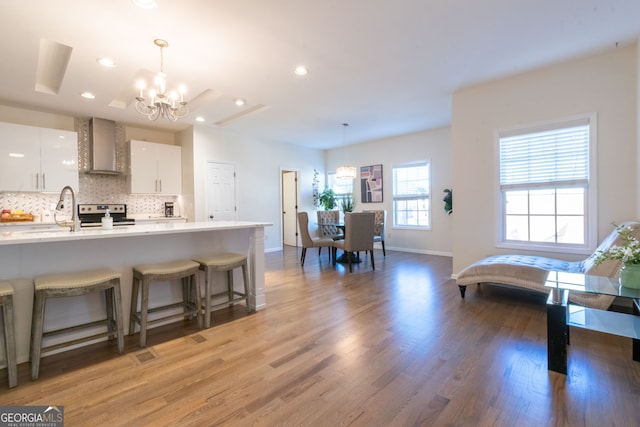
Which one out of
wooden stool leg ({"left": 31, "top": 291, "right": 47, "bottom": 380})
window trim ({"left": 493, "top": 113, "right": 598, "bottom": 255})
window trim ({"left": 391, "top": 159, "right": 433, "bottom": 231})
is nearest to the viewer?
wooden stool leg ({"left": 31, "top": 291, "right": 47, "bottom": 380})

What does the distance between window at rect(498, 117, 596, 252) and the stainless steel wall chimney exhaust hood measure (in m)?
6.04

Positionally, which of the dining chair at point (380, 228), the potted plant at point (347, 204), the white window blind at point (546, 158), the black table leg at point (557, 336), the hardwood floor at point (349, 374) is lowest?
the hardwood floor at point (349, 374)

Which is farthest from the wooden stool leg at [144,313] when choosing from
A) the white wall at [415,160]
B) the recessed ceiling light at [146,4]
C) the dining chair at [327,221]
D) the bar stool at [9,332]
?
the white wall at [415,160]

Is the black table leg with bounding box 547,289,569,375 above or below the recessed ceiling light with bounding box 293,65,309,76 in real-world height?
below

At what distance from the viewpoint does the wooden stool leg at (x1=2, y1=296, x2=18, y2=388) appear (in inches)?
69.7

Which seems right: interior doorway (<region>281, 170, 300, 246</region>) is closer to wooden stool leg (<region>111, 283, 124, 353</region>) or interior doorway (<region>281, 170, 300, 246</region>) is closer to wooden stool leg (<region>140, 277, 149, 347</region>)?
wooden stool leg (<region>140, 277, 149, 347</region>)

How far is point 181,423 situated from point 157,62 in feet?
10.9

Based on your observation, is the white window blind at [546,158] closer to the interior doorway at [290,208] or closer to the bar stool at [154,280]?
the bar stool at [154,280]

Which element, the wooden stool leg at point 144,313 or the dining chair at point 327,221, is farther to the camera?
the dining chair at point 327,221

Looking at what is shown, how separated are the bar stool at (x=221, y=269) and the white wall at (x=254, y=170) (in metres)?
2.97

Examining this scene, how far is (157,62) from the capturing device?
3152mm

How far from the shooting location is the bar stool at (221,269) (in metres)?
2.66

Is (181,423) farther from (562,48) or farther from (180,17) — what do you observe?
(562,48)

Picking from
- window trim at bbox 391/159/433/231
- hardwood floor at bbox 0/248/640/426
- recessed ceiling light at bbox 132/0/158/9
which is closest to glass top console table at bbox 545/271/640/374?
hardwood floor at bbox 0/248/640/426
